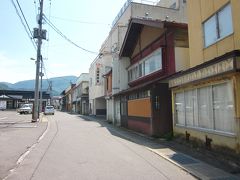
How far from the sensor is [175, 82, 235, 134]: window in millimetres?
10188

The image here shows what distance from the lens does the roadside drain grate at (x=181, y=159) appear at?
9.93 metres

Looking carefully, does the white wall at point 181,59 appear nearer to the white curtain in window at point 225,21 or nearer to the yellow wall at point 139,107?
the yellow wall at point 139,107

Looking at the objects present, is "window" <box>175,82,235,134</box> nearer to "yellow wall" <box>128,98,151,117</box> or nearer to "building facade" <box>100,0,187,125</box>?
"yellow wall" <box>128,98,151,117</box>

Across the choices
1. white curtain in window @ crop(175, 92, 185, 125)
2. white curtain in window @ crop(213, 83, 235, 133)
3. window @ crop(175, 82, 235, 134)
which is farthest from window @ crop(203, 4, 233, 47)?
white curtain in window @ crop(175, 92, 185, 125)

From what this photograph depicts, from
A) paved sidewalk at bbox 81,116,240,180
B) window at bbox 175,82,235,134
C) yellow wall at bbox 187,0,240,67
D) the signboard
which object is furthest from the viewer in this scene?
yellow wall at bbox 187,0,240,67

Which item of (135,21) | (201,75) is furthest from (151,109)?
(135,21)

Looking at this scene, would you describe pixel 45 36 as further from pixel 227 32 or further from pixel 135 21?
pixel 227 32

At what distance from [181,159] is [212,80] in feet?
10.1

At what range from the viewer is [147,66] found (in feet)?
74.7

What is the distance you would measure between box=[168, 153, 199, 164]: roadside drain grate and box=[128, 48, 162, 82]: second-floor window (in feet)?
31.1

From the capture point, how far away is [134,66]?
2614 centimetres

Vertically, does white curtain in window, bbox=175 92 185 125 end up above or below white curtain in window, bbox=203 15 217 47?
below

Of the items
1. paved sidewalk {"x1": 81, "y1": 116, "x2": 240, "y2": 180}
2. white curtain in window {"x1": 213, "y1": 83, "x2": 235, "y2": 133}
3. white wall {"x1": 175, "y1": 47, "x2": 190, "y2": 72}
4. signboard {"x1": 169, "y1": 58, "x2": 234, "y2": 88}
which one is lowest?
paved sidewalk {"x1": 81, "y1": 116, "x2": 240, "y2": 180}

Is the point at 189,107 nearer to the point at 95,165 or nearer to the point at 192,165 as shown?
the point at 192,165
